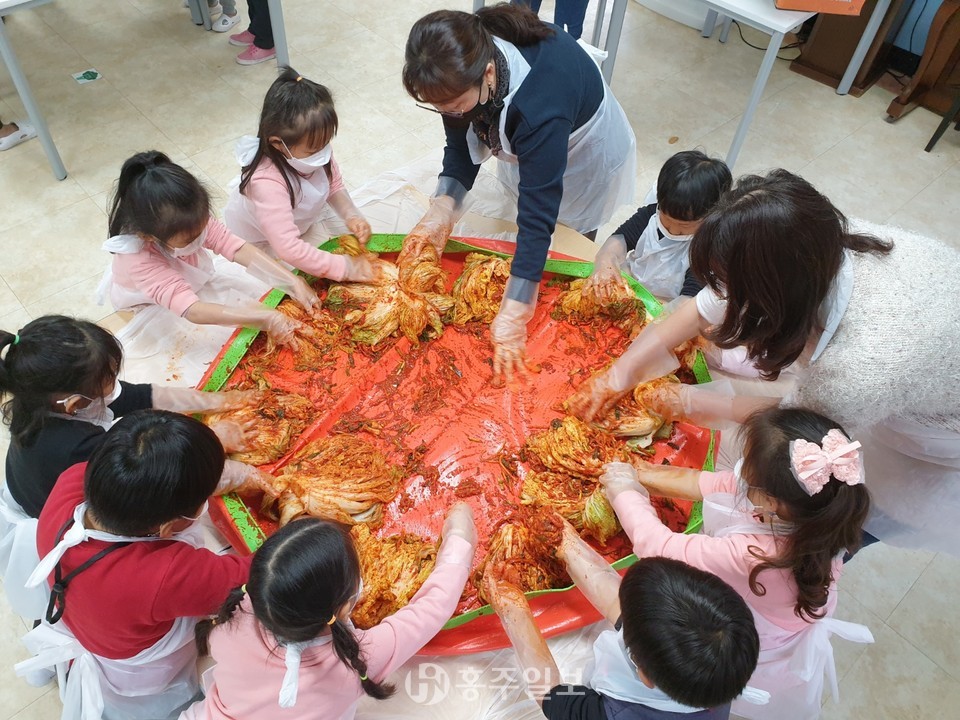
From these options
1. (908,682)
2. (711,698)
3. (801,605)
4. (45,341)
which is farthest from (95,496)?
(908,682)

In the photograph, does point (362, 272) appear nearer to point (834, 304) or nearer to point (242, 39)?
point (834, 304)

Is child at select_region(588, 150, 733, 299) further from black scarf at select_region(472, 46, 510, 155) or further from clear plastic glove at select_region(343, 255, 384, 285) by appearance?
clear plastic glove at select_region(343, 255, 384, 285)

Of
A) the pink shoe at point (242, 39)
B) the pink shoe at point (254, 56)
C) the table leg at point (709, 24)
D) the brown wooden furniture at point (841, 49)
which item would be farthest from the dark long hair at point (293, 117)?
the brown wooden furniture at point (841, 49)

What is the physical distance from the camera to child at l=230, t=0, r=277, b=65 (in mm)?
4305

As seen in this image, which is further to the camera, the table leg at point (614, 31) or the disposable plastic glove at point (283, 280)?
the table leg at point (614, 31)

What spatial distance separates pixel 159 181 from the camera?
204cm

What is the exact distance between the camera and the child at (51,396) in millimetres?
1609

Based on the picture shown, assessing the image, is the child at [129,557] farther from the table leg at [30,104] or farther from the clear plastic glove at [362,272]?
the table leg at [30,104]

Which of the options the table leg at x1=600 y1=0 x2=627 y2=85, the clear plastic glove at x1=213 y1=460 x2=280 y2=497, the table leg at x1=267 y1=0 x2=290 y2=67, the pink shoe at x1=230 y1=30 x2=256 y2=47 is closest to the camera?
the clear plastic glove at x1=213 y1=460 x2=280 y2=497

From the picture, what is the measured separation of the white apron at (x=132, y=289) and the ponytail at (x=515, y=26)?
4.09 ft

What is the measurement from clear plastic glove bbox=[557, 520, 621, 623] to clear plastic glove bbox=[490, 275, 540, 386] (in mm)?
574

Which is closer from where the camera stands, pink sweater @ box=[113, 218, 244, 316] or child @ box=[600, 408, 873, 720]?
child @ box=[600, 408, 873, 720]

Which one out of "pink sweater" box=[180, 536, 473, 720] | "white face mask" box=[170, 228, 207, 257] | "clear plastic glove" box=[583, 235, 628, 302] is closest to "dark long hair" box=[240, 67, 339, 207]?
"white face mask" box=[170, 228, 207, 257]

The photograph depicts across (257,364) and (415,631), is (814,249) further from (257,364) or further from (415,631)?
(257,364)
